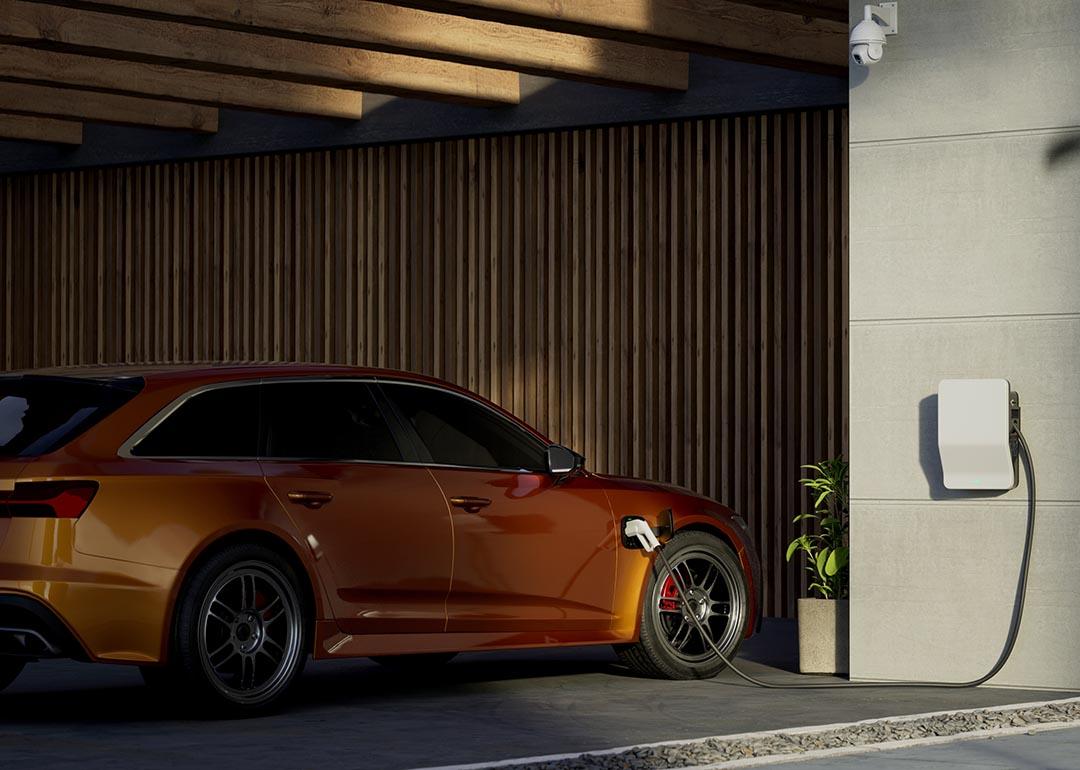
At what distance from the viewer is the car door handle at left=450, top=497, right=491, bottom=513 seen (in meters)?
9.08

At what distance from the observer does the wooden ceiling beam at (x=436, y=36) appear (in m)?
12.1

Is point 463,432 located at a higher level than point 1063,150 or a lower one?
lower

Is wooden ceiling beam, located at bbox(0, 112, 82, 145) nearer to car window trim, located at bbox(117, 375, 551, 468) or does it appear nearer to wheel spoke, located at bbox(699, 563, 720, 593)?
car window trim, located at bbox(117, 375, 551, 468)

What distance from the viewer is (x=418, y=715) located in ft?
27.9

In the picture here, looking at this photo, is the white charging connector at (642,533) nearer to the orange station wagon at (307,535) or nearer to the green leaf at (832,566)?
the orange station wagon at (307,535)

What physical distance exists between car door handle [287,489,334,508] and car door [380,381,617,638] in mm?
685

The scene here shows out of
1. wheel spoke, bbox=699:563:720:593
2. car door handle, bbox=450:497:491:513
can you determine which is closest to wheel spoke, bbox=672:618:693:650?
wheel spoke, bbox=699:563:720:593

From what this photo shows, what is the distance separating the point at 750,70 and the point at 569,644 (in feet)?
20.6

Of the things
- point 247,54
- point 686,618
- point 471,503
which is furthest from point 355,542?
point 247,54

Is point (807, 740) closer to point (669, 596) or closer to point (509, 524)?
point (509, 524)

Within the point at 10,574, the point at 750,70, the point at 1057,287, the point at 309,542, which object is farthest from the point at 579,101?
the point at 10,574

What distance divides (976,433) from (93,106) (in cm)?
882

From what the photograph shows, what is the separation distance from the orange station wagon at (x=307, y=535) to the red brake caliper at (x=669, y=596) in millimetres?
14

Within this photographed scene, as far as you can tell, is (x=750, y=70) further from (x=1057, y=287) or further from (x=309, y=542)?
(x=309, y=542)
